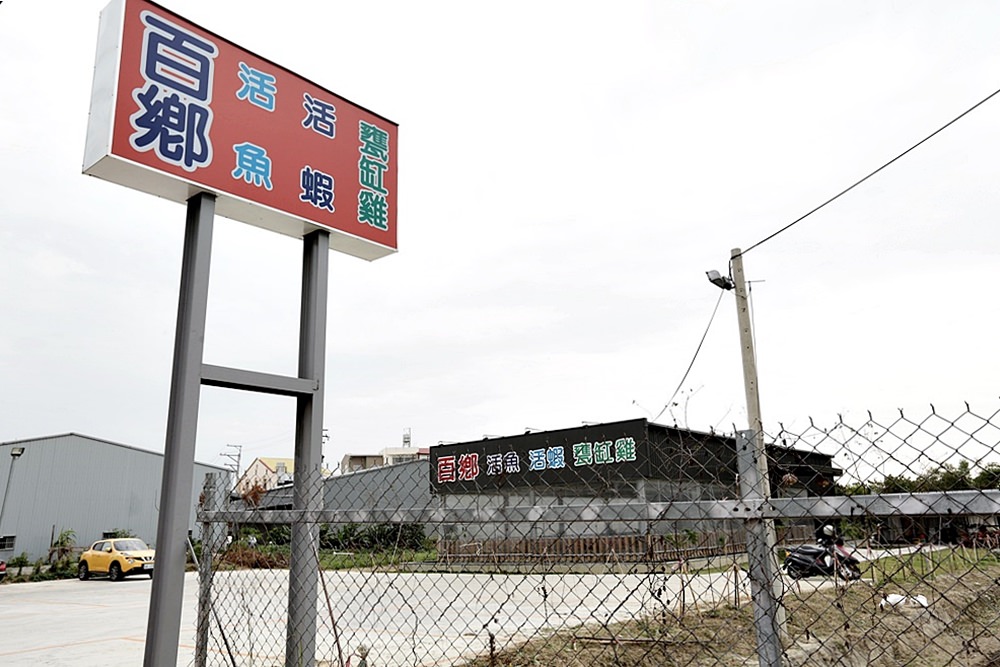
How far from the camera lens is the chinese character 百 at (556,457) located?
18.5 meters

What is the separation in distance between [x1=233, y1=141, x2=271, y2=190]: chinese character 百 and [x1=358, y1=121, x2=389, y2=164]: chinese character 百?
818mm

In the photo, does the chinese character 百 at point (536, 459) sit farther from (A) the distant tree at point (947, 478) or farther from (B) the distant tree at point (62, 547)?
(B) the distant tree at point (62, 547)

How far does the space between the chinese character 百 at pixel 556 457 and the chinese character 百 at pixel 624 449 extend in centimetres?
165

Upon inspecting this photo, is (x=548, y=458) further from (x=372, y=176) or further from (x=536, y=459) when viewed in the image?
(x=372, y=176)

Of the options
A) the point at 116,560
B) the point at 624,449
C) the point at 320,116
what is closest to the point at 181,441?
the point at 320,116

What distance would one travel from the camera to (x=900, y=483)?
1.90 m

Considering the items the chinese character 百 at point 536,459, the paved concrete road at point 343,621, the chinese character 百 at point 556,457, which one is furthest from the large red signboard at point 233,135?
the chinese character 百 at point 536,459

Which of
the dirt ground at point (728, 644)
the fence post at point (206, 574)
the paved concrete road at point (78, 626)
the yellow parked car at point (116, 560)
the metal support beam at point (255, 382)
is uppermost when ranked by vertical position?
the metal support beam at point (255, 382)

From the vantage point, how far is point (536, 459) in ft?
62.9

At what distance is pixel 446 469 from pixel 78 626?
39.7 ft

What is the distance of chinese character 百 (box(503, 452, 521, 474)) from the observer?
63.8ft

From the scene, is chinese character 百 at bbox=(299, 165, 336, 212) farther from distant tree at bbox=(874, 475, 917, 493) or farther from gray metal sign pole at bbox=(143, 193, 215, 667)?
distant tree at bbox=(874, 475, 917, 493)

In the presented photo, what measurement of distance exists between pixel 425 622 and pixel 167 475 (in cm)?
761

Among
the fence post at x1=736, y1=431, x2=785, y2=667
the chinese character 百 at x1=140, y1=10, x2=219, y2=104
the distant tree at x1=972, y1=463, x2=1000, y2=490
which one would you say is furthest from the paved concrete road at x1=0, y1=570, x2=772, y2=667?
the chinese character 百 at x1=140, y1=10, x2=219, y2=104
